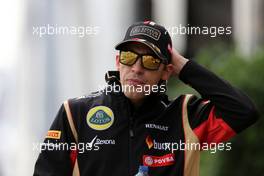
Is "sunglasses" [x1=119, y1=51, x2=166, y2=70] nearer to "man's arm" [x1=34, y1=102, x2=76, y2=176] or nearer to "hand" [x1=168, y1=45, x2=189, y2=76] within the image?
"hand" [x1=168, y1=45, x2=189, y2=76]

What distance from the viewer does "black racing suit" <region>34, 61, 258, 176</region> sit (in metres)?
3.51

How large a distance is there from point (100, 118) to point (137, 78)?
21cm

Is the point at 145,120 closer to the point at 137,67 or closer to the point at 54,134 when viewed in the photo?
the point at 137,67

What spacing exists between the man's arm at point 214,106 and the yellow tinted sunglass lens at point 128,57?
18 centimetres

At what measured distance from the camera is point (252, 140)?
5934mm

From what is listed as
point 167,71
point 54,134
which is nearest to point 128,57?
point 167,71

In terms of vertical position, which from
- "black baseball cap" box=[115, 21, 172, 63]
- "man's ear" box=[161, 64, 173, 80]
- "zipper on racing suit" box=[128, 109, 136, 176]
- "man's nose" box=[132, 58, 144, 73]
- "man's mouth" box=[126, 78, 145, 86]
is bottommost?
"zipper on racing suit" box=[128, 109, 136, 176]

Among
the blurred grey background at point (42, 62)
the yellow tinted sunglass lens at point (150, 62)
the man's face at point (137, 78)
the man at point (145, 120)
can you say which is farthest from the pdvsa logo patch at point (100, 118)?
the blurred grey background at point (42, 62)

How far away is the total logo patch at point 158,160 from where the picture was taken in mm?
3525

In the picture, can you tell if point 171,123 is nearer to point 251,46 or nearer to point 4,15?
point 4,15

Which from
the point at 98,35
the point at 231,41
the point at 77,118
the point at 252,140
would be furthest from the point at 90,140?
A: the point at 231,41

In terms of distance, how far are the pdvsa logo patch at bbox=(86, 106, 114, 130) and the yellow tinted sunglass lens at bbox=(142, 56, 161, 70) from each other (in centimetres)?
23

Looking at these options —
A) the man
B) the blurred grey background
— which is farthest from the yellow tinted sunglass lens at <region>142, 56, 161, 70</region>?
the blurred grey background

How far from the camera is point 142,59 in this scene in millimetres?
3547
